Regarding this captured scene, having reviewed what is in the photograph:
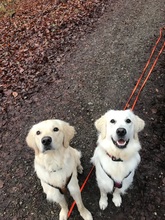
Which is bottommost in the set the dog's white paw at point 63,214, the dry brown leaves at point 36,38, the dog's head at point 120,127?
the dog's white paw at point 63,214

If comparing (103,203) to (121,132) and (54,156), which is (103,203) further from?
(121,132)

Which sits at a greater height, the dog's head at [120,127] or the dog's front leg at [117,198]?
the dog's head at [120,127]

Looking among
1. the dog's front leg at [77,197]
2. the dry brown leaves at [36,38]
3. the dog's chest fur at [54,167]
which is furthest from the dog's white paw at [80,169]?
the dry brown leaves at [36,38]

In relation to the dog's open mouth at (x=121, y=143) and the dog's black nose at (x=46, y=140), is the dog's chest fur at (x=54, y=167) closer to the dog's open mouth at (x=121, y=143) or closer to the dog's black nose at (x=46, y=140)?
the dog's black nose at (x=46, y=140)

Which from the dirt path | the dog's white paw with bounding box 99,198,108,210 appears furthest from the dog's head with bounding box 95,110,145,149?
the dirt path

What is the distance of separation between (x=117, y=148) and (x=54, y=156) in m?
0.83

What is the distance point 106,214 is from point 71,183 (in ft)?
2.88

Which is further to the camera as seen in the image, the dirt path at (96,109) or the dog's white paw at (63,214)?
the dirt path at (96,109)

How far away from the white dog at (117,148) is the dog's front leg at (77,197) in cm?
37

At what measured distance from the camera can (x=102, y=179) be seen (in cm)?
374

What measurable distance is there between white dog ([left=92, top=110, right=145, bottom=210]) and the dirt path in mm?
554

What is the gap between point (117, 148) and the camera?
3.39 m

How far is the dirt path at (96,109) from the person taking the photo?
4.07 meters

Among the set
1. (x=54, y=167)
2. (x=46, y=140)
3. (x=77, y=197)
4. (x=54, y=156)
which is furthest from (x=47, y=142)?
(x=77, y=197)
